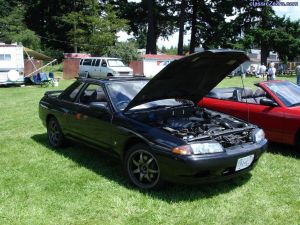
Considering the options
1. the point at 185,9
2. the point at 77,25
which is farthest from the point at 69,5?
the point at 185,9

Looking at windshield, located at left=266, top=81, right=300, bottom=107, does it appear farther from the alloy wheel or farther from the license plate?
the alloy wheel

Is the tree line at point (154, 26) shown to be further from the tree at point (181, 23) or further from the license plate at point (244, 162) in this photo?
the license plate at point (244, 162)

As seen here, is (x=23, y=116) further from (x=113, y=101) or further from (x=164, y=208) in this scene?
(x=164, y=208)

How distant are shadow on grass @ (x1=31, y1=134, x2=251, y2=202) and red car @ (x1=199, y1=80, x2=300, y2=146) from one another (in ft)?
4.92

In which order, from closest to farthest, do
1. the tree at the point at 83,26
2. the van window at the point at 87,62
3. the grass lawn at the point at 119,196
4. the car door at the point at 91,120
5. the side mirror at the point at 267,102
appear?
the grass lawn at the point at 119,196 → the car door at the point at 91,120 → the side mirror at the point at 267,102 → the van window at the point at 87,62 → the tree at the point at 83,26

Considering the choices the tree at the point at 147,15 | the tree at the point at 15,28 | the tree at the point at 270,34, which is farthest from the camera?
the tree at the point at 15,28

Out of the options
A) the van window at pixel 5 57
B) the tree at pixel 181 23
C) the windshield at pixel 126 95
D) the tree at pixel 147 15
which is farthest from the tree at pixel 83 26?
the windshield at pixel 126 95

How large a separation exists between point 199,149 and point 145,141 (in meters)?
0.73

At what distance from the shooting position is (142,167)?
16.9 feet

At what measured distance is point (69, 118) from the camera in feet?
22.1

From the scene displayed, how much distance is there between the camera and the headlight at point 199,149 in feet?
15.1

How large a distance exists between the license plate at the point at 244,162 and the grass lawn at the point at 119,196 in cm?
35

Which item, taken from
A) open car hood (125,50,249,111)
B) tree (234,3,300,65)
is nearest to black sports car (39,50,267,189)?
open car hood (125,50,249,111)

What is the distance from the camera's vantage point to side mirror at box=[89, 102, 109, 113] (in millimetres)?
5805
